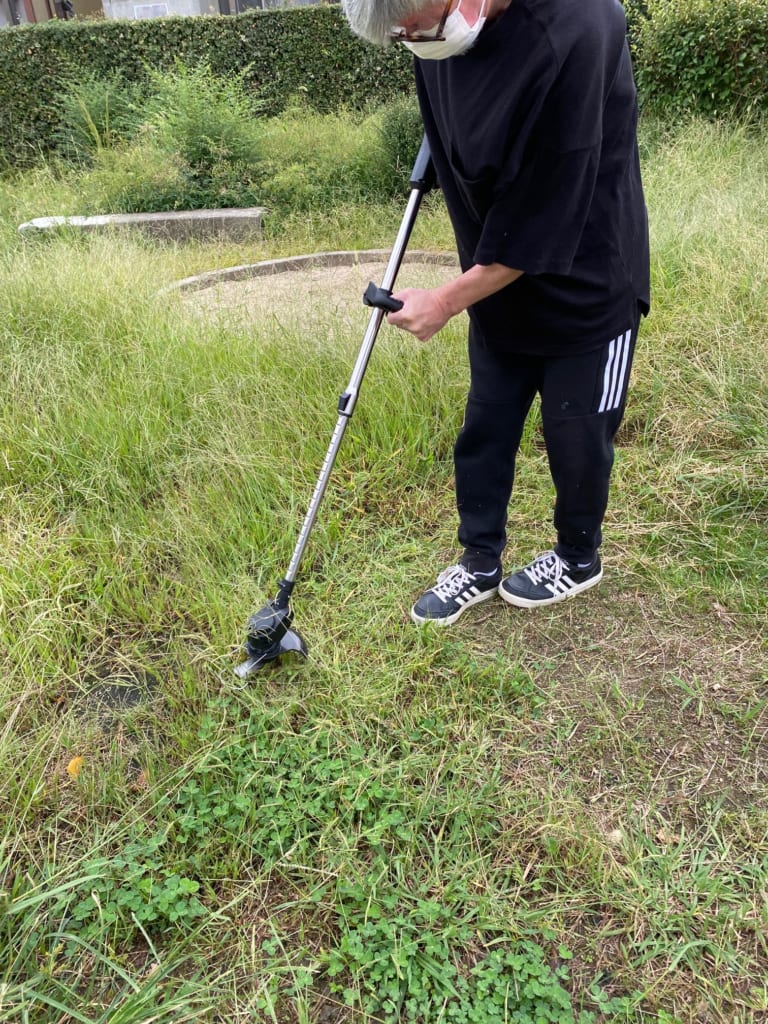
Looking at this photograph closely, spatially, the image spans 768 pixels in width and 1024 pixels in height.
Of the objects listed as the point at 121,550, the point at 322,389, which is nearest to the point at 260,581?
the point at 121,550

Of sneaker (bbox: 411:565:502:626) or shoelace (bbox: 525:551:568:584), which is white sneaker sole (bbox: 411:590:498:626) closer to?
sneaker (bbox: 411:565:502:626)

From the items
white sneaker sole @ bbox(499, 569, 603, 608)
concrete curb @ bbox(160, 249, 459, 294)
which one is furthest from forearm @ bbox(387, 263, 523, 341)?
concrete curb @ bbox(160, 249, 459, 294)

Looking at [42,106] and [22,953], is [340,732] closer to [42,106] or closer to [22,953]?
[22,953]

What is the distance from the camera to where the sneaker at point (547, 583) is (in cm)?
236

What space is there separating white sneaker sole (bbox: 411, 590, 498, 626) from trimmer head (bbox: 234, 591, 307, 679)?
382 mm

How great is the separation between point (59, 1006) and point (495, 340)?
1.78 m

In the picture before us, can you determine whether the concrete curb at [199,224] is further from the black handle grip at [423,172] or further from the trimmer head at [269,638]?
the trimmer head at [269,638]

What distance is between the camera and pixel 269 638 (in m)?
2.04

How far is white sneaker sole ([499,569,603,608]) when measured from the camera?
7.72 feet

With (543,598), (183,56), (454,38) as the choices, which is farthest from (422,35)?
(183,56)

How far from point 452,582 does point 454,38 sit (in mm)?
1485

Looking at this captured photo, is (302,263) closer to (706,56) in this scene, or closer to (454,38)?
(706,56)

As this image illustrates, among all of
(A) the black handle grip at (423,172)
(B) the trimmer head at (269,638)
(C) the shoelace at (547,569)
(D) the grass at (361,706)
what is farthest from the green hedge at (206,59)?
(B) the trimmer head at (269,638)

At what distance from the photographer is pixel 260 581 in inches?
96.3
